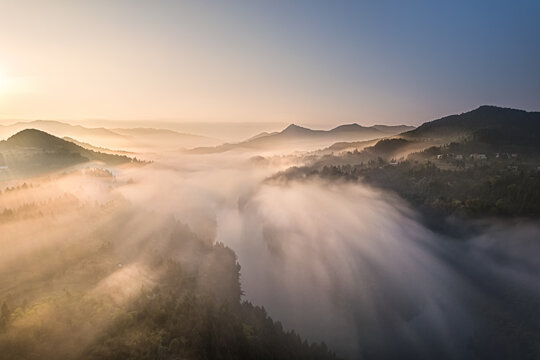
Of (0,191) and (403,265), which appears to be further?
(403,265)

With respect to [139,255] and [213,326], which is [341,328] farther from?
[139,255]

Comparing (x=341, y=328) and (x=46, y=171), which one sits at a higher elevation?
(x=46, y=171)

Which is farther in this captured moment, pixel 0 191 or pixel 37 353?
pixel 0 191

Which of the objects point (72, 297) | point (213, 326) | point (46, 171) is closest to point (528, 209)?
point (213, 326)

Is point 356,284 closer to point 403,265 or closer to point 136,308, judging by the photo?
point 403,265

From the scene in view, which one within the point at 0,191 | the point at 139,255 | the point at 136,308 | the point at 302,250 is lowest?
the point at 302,250

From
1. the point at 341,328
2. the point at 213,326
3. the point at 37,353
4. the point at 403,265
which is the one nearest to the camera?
the point at 37,353

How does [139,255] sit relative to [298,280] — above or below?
above

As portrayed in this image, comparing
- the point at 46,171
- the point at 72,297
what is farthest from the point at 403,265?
the point at 46,171

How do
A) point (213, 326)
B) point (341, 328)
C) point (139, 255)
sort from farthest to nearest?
1. point (139, 255)
2. point (341, 328)
3. point (213, 326)
